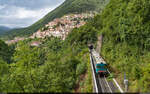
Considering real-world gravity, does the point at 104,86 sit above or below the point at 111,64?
below

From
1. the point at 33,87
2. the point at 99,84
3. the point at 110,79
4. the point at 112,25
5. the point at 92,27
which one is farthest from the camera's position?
the point at 92,27

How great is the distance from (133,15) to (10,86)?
17973 mm

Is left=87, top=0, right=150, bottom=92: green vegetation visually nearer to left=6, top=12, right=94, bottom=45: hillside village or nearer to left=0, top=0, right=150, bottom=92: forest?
left=0, top=0, right=150, bottom=92: forest

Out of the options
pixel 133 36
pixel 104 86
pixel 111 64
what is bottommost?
pixel 104 86

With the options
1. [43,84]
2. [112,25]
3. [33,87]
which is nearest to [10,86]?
[33,87]

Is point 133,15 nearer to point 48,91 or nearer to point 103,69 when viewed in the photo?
point 103,69

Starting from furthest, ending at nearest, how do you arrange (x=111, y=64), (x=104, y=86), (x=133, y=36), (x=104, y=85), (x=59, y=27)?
1. (x=59, y=27)
2. (x=111, y=64)
3. (x=133, y=36)
4. (x=104, y=85)
5. (x=104, y=86)

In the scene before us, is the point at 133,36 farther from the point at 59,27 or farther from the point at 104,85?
the point at 59,27

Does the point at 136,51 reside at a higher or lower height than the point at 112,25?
lower

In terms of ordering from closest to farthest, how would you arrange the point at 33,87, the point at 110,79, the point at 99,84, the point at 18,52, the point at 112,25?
the point at 33,87
the point at 18,52
the point at 99,84
the point at 110,79
the point at 112,25

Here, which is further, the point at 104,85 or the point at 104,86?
the point at 104,85

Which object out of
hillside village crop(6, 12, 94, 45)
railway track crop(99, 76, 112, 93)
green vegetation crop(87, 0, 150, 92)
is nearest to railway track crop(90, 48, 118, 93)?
railway track crop(99, 76, 112, 93)

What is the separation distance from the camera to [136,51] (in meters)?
21.1

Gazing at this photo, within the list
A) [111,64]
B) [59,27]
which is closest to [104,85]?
[111,64]
